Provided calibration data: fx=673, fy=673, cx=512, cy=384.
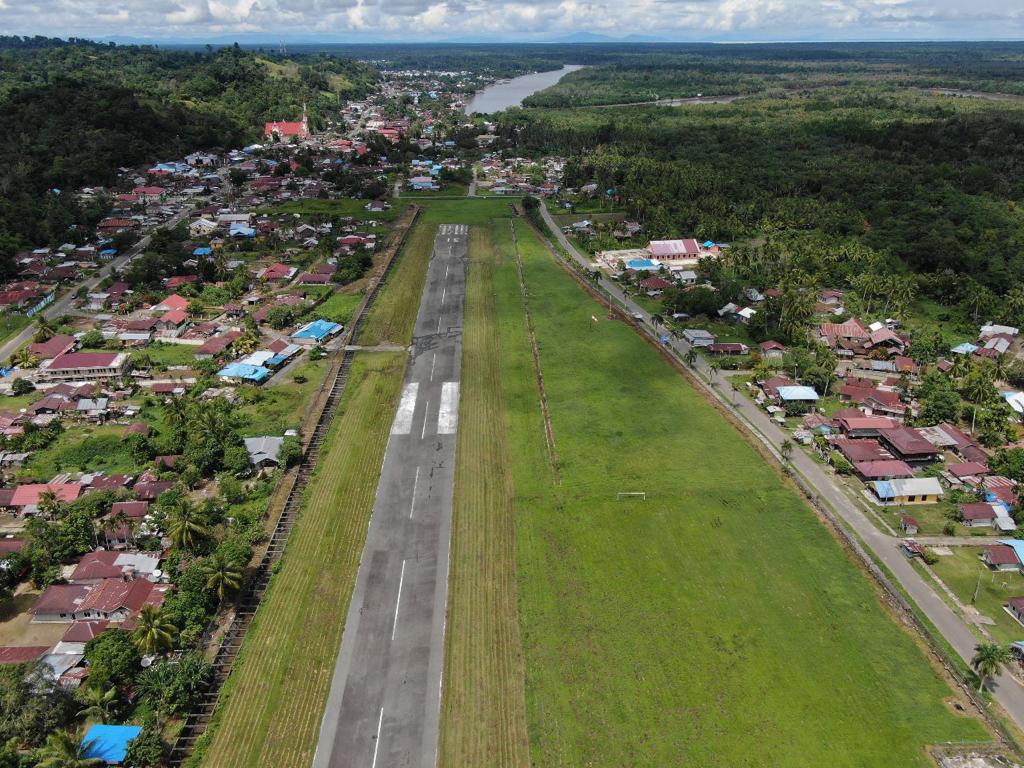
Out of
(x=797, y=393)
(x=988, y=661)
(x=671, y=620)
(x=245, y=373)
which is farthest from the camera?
(x=245, y=373)

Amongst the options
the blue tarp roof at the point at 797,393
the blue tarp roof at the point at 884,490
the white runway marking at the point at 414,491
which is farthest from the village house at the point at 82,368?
the blue tarp roof at the point at 884,490

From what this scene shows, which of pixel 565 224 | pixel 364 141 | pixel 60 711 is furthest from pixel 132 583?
pixel 364 141

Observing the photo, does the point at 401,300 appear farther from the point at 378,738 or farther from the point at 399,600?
the point at 378,738

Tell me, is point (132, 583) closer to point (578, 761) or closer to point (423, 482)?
point (423, 482)

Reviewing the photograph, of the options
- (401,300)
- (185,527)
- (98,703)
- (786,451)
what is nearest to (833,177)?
(401,300)

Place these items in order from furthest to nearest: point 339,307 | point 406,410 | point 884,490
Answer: point 339,307
point 406,410
point 884,490

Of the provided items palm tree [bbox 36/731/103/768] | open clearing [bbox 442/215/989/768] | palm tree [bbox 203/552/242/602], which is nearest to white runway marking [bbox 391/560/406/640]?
open clearing [bbox 442/215/989/768]
